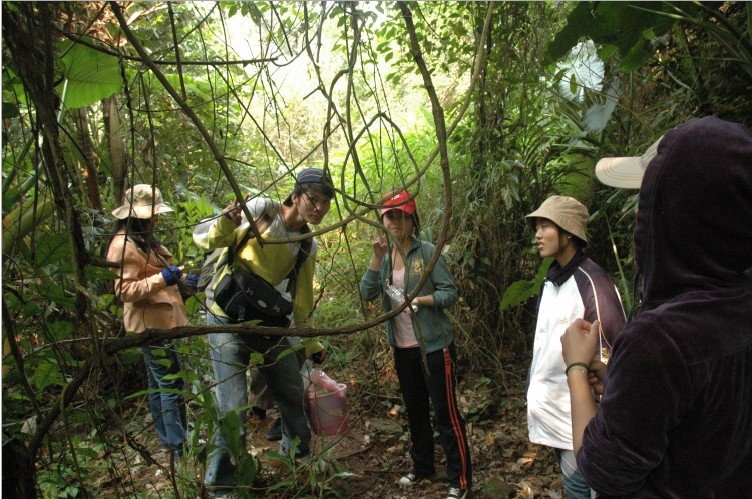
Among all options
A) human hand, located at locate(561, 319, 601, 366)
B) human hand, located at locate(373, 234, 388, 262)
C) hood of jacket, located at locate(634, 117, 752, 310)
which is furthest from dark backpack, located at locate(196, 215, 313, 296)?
hood of jacket, located at locate(634, 117, 752, 310)

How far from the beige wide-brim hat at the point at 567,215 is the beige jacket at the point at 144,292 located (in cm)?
196

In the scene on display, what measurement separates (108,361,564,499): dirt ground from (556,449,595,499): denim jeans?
92cm

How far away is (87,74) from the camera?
1836 mm

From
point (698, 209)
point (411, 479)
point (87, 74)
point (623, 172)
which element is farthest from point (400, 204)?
point (411, 479)

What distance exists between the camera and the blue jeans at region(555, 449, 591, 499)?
7.17ft

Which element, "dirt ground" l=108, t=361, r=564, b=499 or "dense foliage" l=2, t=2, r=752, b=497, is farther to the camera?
"dirt ground" l=108, t=361, r=564, b=499

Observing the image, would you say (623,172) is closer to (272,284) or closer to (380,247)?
(380,247)

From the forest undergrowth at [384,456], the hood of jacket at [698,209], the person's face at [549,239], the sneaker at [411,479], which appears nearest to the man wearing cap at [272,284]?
the forest undergrowth at [384,456]

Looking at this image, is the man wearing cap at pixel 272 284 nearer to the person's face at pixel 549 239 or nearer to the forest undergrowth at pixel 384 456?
the forest undergrowth at pixel 384 456

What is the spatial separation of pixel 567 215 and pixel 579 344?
3.84 feet

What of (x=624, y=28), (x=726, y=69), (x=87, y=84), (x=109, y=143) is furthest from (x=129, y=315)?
(x=726, y=69)

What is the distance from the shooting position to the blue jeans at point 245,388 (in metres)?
2.89

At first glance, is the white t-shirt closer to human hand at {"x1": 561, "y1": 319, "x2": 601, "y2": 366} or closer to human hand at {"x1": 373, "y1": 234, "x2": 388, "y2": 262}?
human hand at {"x1": 373, "y1": 234, "x2": 388, "y2": 262}

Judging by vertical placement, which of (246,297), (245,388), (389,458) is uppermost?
(246,297)
